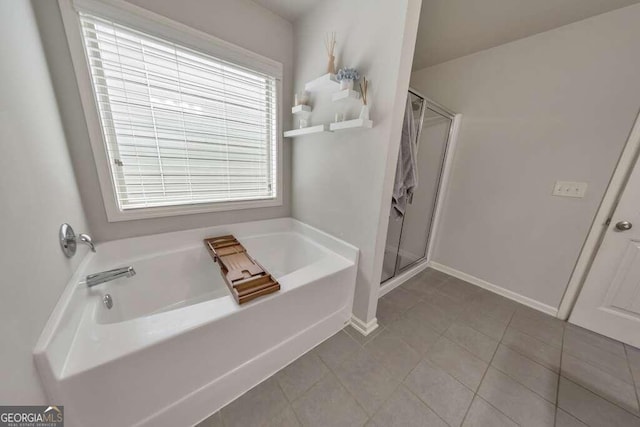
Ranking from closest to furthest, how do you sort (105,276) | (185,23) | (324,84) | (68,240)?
(68,240), (105,276), (185,23), (324,84)

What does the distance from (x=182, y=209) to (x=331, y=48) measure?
1.61 metres

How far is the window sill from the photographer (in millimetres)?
Result: 1352

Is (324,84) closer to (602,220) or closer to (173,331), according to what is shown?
(173,331)

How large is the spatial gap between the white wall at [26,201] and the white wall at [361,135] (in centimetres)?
144

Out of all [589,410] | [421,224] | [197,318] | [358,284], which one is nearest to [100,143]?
[197,318]

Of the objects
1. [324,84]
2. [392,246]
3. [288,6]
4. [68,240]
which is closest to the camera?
[68,240]

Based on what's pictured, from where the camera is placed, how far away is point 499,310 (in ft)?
5.99

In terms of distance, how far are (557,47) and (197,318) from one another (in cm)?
307

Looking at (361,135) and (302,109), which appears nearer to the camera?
(361,135)

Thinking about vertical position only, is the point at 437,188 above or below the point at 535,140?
below

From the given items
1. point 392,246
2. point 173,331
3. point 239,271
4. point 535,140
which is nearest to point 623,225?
point 535,140

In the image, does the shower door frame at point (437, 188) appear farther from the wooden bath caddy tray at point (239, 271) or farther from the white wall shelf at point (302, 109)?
the wooden bath caddy tray at point (239, 271)

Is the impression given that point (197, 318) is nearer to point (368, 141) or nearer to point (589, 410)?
point (368, 141)

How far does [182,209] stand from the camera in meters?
1.57
